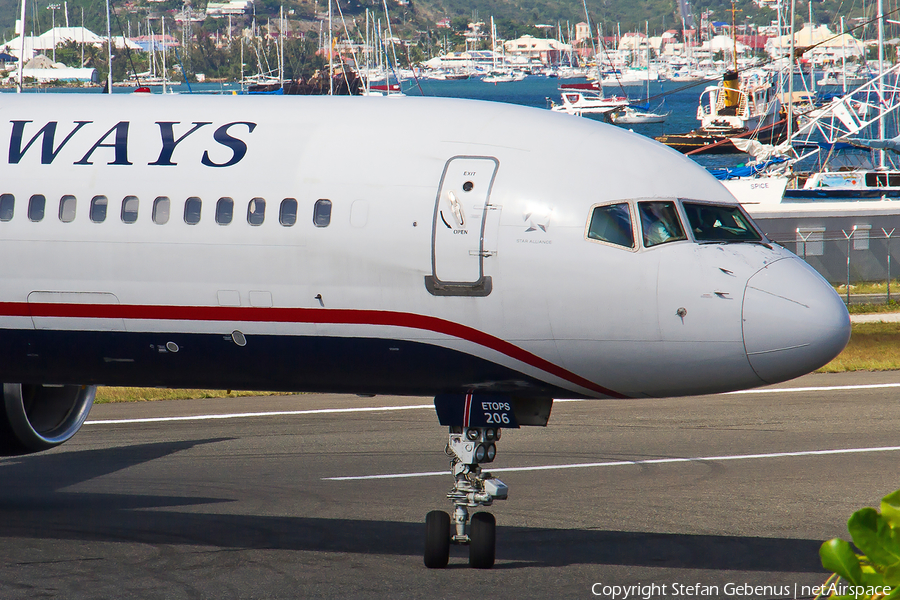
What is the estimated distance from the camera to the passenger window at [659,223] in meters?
11.3

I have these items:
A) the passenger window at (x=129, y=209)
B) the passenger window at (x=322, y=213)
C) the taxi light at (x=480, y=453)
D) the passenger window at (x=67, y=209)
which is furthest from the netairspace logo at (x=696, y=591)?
the passenger window at (x=67, y=209)

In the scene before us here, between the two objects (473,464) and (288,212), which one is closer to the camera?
(288,212)

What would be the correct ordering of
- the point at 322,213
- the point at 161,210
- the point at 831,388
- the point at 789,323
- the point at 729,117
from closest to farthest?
the point at 789,323
the point at 322,213
the point at 161,210
the point at 831,388
the point at 729,117

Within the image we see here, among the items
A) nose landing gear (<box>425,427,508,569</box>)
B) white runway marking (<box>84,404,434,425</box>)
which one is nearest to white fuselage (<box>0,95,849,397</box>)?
nose landing gear (<box>425,427,508,569</box>)

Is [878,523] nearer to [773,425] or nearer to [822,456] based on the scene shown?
[822,456]

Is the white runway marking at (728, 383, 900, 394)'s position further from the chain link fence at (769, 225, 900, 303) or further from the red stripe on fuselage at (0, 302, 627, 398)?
the chain link fence at (769, 225, 900, 303)

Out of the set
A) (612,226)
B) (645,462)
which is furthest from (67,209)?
(645,462)

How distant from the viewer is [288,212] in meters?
11.9

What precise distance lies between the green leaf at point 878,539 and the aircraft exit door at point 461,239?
7.91 m

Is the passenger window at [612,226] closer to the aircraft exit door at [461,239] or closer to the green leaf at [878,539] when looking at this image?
the aircraft exit door at [461,239]

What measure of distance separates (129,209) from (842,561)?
10.1 m

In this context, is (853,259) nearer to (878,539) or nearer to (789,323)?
(789,323)

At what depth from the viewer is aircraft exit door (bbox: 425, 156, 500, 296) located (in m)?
11.4

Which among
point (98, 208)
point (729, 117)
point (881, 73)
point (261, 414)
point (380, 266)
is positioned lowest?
point (261, 414)
